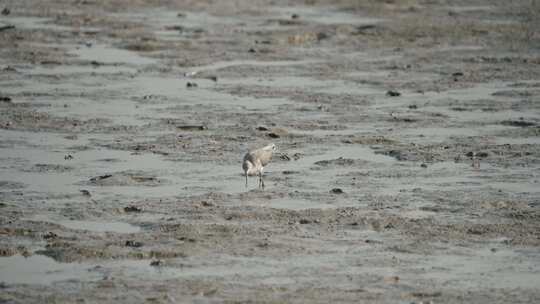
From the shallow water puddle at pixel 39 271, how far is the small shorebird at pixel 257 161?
12.9ft

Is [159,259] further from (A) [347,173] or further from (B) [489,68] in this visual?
(B) [489,68]

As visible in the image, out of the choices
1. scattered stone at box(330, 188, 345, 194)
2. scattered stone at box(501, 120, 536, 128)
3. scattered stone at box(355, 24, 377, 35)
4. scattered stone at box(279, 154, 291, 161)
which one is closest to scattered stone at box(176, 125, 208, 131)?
scattered stone at box(279, 154, 291, 161)

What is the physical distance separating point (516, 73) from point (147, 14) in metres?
12.2

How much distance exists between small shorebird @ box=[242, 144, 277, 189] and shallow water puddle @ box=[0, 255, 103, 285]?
392 centimetres

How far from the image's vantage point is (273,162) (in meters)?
17.7

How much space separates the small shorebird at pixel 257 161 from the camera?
52.5ft

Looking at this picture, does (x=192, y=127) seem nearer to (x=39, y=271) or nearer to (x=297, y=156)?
(x=297, y=156)

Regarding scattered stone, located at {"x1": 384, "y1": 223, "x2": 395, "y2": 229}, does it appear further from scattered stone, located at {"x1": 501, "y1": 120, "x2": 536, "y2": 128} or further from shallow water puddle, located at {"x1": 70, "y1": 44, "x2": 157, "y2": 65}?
shallow water puddle, located at {"x1": 70, "y1": 44, "x2": 157, "y2": 65}

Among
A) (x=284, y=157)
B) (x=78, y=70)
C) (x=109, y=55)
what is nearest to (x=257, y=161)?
(x=284, y=157)

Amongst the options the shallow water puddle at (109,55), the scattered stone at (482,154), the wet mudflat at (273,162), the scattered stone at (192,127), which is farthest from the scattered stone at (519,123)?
the shallow water puddle at (109,55)

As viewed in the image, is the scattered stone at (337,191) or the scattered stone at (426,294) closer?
the scattered stone at (426,294)

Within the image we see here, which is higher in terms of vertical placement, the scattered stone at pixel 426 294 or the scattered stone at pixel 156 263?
the scattered stone at pixel 156 263

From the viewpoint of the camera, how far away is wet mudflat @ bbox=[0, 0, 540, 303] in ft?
40.4

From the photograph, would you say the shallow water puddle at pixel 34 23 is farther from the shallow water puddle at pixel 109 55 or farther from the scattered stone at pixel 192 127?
the scattered stone at pixel 192 127
